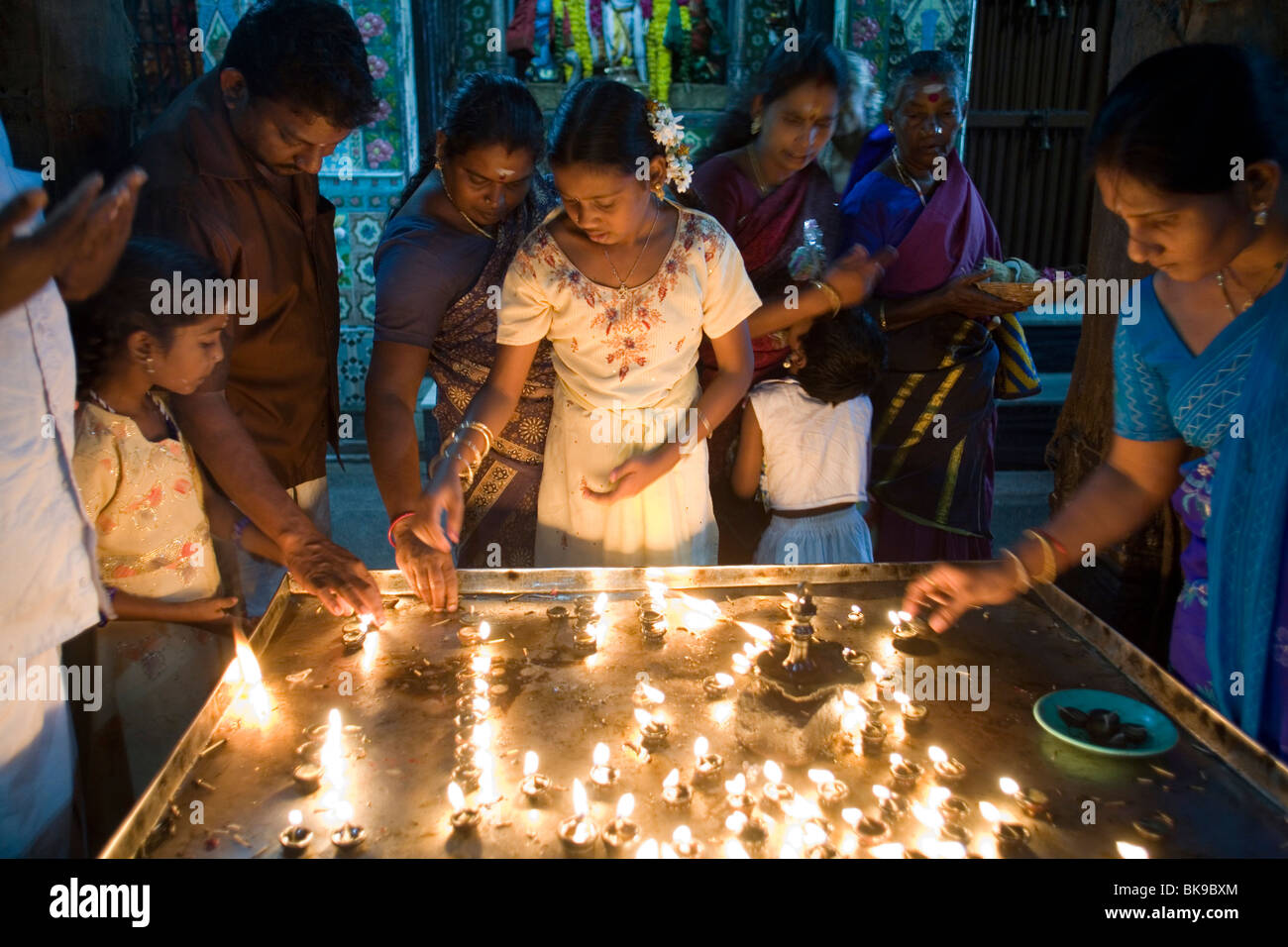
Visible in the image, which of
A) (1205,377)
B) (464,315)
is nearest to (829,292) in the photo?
(464,315)

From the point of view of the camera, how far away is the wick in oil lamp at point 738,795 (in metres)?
1.65

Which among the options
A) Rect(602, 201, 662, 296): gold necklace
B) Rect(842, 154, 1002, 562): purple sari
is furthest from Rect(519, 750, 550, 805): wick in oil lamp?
Rect(842, 154, 1002, 562): purple sari

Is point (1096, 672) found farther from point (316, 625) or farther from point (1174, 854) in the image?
point (316, 625)

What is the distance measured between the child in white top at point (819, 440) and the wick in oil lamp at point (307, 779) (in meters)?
1.91

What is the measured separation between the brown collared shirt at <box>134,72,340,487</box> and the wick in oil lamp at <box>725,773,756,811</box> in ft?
5.83

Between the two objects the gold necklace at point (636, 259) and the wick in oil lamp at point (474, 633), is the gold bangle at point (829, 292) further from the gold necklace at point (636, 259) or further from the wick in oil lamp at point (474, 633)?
the wick in oil lamp at point (474, 633)

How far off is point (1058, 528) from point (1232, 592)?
0.41 m

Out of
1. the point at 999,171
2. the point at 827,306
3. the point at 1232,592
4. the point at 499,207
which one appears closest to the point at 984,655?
the point at 1232,592

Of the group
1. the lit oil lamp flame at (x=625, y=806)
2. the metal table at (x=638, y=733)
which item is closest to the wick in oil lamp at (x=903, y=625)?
the metal table at (x=638, y=733)

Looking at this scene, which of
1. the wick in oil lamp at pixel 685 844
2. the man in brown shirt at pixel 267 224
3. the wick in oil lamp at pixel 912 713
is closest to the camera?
the wick in oil lamp at pixel 685 844

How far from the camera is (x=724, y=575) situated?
8.30 feet

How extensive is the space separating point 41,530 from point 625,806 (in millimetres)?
1157

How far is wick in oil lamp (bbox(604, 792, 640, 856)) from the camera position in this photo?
5.11 ft

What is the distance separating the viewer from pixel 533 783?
1.70 m
